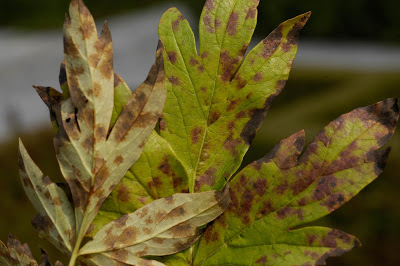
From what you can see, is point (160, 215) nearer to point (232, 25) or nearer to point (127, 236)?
point (127, 236)

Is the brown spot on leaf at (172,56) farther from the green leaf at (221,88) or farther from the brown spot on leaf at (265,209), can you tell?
the brown spot on leaf at (265,209)

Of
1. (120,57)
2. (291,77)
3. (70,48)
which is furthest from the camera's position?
Result: (120,57)

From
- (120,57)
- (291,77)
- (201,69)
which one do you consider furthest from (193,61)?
(120,57)

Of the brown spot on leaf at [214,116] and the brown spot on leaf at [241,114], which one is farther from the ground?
the brown spot on leaf at [214,116]

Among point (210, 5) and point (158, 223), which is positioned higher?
point (210, 5)

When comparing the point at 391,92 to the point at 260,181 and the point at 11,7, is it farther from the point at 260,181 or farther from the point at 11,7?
the point at 11,7

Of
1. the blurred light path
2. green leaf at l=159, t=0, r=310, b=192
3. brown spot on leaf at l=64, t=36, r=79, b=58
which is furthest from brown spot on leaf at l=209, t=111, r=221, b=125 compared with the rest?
the blurred light path

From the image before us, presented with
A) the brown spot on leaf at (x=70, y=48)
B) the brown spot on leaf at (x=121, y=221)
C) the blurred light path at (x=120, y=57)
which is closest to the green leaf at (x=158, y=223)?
the brown spot on leaf at (x=121, y=221)
